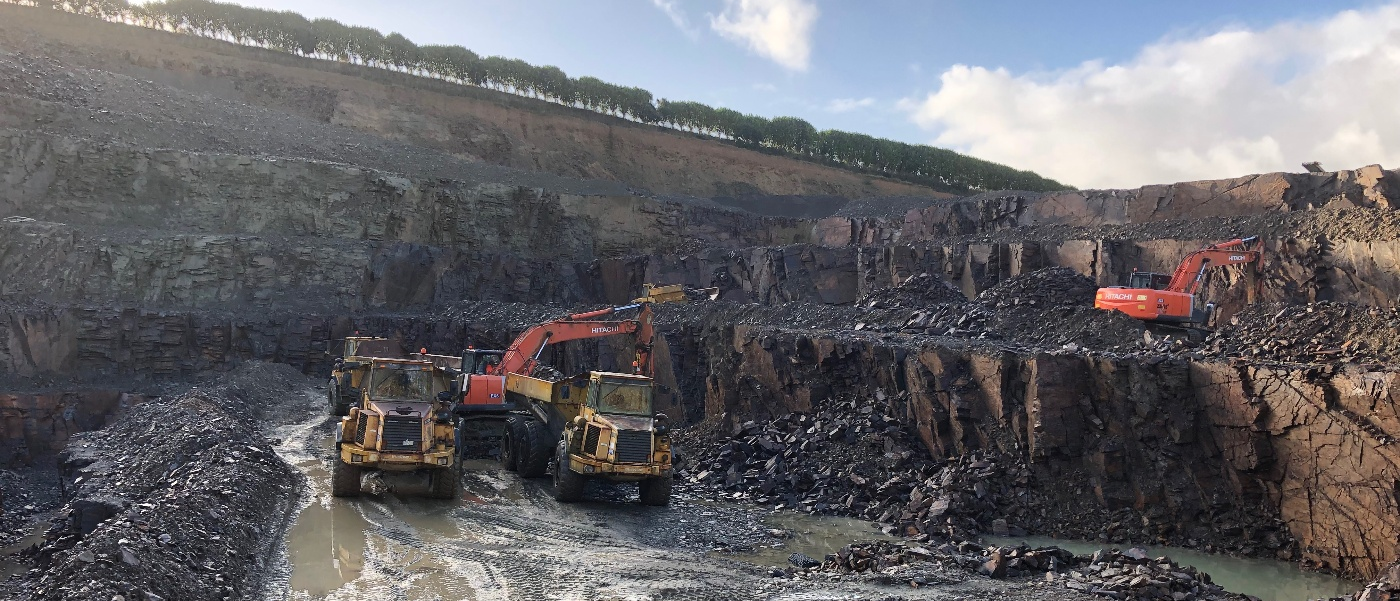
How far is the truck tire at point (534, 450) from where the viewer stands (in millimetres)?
15180

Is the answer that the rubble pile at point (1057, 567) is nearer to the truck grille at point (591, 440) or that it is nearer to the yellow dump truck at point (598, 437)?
the yellow dump truck at point (598, 437)

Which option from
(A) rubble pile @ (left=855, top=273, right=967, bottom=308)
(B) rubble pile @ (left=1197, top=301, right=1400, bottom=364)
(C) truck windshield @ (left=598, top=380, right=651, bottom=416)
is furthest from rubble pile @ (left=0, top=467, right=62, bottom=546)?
(B) rubble pile @ (left=1197, top=301, right=1400, bottom=364)

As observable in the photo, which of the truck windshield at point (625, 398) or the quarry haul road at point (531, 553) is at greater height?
the truck windshield at point (625, 398)

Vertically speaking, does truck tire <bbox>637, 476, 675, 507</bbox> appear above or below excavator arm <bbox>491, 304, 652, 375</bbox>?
below

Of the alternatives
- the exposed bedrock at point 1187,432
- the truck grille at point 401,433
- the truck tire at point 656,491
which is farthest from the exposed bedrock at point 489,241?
the truck grille at point 401,433

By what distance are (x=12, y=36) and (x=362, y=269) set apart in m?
20.5

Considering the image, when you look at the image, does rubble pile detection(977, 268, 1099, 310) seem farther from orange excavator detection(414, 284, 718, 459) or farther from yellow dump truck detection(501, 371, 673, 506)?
yellow dump truck detection(501, 371, 673, 506)

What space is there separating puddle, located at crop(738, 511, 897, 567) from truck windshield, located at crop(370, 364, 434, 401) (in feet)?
18.2

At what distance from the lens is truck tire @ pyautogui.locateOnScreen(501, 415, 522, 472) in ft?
52.3

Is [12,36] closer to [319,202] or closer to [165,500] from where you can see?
[319,202]

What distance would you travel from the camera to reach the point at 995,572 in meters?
10.2

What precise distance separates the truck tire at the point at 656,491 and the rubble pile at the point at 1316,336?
9024 millimetres

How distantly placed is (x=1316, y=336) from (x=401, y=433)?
14.5 m

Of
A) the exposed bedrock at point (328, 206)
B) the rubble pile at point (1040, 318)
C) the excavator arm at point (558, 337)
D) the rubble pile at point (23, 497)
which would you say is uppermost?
the exposed bedrock at point (328, 206)
